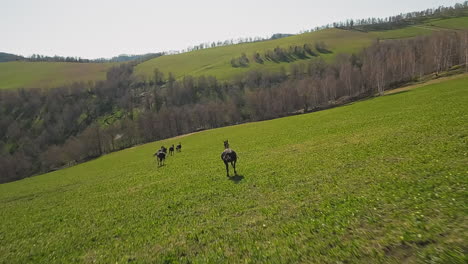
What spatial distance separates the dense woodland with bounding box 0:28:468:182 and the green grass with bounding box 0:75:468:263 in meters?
76.6

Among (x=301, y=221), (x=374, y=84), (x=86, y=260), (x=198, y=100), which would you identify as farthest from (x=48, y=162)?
(x=374, y=84)

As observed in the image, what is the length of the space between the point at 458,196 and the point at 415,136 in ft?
40.8

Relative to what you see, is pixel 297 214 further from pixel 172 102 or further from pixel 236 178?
pixel 172 102

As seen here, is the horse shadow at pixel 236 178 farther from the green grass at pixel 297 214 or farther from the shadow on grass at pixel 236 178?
the green grass at pixel 297 214

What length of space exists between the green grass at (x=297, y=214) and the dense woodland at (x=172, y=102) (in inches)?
3016

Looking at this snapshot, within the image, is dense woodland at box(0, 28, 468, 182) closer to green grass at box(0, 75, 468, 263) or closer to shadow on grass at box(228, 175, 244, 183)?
green grass at box(0, 75, 468, 263)

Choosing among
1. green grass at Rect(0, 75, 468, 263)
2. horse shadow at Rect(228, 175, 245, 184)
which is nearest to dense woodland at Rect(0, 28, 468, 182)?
green grass at Rect(0, 75, 468, 263)

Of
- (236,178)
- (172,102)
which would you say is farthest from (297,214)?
(172,102)

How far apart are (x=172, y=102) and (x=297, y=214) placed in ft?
519

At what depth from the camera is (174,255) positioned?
954cm

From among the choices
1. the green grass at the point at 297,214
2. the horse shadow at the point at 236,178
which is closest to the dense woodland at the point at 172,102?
the green grass at the point at 297,214

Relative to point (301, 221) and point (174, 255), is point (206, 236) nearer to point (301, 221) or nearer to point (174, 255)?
point (174, 255)

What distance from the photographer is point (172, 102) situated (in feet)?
527

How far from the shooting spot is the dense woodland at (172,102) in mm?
94562
